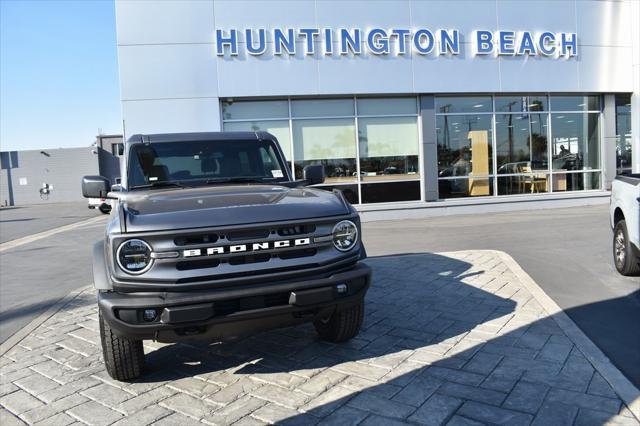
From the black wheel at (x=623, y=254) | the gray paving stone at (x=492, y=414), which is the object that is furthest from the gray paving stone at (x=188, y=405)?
the black wheel at (x=623, y=254)

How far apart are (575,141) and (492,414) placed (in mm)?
15441

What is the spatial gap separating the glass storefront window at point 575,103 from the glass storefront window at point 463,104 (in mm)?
2334

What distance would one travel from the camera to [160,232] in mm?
3189

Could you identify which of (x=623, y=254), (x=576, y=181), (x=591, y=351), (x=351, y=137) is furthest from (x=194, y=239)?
(x=576, y=181)

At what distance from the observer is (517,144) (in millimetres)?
15547

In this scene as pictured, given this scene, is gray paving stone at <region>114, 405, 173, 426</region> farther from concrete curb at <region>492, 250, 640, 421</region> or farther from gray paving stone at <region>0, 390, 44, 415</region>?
concrete curb at <region>492, 250, 640, 421</region>

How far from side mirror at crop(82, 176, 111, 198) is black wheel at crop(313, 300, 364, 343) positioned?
2.41 meters

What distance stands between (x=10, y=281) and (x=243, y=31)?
27.2ft

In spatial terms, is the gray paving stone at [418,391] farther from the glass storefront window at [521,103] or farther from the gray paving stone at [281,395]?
the glass storefront window at [521,103]

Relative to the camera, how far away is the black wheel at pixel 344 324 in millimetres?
4223

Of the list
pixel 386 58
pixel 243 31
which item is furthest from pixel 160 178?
pixel 386 58

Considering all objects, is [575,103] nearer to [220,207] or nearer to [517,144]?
[517,144]

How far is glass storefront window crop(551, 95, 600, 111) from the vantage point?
15.7 meters

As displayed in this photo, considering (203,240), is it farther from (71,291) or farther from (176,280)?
(71,291)
